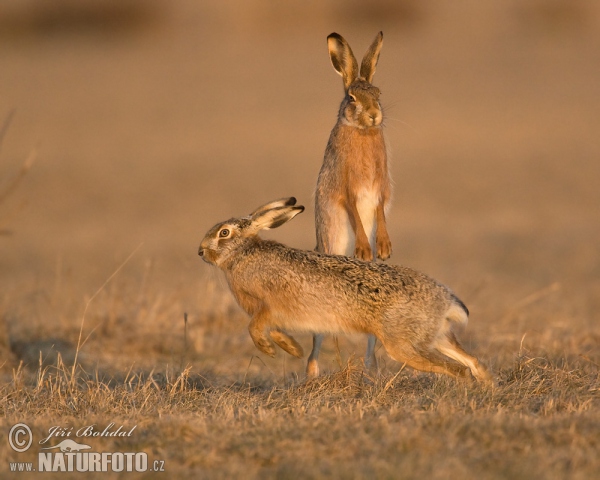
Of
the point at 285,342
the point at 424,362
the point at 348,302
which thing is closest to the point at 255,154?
the point at 285,342

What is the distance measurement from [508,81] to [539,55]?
289cm

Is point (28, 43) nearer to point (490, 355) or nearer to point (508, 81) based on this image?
point (508, 81)

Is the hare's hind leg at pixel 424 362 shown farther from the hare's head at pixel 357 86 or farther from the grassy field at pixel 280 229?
the hare's head at pixel 357 86

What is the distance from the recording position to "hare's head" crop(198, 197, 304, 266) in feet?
22.1

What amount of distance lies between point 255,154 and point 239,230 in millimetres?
14368

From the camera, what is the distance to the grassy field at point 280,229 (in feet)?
15.3

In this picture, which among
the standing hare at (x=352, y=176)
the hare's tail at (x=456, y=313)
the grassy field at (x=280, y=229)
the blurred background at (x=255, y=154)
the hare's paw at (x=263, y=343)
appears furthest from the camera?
the blurred background at (x=255, y=154)

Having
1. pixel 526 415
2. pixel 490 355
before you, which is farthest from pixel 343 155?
pixel 526 415

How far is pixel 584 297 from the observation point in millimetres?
10594

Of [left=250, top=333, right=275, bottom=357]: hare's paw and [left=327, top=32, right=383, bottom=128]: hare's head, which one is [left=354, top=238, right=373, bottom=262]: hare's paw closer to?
[left=327, top=32, right=383, bottom=128]: hare's head

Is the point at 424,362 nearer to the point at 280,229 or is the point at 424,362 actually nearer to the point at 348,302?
the point at 348,302

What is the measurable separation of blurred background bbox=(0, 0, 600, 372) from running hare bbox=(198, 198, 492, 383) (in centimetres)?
75

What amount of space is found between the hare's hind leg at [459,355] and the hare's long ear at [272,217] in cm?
147

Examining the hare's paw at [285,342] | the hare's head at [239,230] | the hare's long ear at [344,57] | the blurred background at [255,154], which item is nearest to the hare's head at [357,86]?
the hare's long ear at [344,57]
